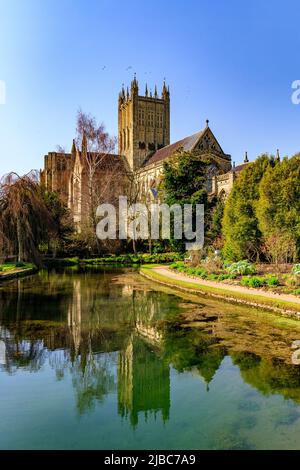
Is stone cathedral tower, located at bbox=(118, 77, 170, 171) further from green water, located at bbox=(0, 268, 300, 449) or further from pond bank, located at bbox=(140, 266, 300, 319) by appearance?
green water, located at bbox=(0, 268, 300, 449)

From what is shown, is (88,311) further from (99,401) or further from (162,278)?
(162,278)

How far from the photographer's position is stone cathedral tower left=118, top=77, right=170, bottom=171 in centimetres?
6544

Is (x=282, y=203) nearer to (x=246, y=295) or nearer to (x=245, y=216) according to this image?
(x=245, y=216)

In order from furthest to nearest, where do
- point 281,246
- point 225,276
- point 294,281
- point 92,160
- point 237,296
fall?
1. point 92,160
2. point 281,246
3. point 225,276
4. point 294,281
5. point 237,296

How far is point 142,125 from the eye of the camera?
66.7 m

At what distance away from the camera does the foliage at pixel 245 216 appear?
22.5m

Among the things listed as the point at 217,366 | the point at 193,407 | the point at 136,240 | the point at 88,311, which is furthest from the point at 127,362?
the point at 136,240

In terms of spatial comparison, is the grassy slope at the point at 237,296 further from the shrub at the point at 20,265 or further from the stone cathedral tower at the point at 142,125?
the stone cathedral tower at the point at 142,125

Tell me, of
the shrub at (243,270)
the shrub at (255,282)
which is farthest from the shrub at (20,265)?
the shrub at (255,282)

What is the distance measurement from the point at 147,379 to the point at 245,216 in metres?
16.9

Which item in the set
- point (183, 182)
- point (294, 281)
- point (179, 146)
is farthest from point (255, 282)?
point (179, 146)

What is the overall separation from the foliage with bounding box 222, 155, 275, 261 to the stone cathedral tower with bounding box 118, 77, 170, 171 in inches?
1600

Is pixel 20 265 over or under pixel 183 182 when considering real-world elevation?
under

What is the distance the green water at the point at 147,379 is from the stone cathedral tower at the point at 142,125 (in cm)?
5395
